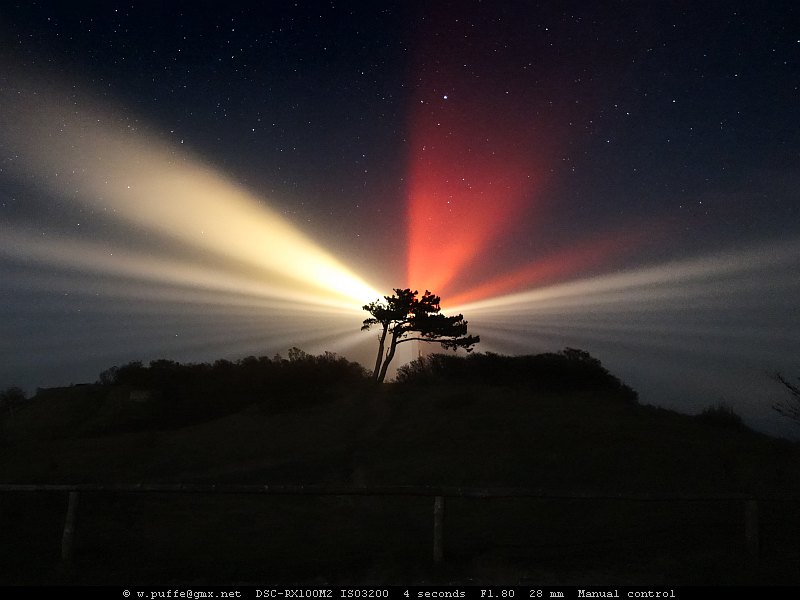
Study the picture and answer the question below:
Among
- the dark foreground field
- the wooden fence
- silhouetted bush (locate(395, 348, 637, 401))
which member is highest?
silhouetted bush (locate(395, 348, 637, 401))

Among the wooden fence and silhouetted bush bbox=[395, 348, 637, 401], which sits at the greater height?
silhouetted bush bbox=[395, 348, 637, 401]

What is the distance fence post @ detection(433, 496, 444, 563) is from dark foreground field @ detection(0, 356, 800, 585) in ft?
0.62

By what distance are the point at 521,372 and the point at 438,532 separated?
27410mm

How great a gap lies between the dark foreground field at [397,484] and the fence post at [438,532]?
189mm

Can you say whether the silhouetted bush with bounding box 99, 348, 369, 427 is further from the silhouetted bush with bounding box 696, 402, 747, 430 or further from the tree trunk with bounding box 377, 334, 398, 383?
the silhouetted bush with bounding box 696, 402, 747, 430

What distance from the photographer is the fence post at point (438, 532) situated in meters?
8.02

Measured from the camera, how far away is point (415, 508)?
41.0ft

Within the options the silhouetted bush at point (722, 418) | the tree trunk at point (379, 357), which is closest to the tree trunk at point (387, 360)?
the tree trunk at point (379, 357)

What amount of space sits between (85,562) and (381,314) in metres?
32.3

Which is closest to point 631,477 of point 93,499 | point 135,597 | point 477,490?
point 477,490

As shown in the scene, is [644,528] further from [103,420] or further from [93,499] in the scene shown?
[103,420]

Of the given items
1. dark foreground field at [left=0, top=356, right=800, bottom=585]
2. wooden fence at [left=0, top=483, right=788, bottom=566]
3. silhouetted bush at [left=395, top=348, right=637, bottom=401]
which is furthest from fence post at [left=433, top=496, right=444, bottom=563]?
silhouetted bush at [left=395, top=348, right=637, bottom=401]

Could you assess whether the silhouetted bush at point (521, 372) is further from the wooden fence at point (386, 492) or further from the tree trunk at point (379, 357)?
the wooden fence at point (386, 492)

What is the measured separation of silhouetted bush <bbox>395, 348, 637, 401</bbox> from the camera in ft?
107
